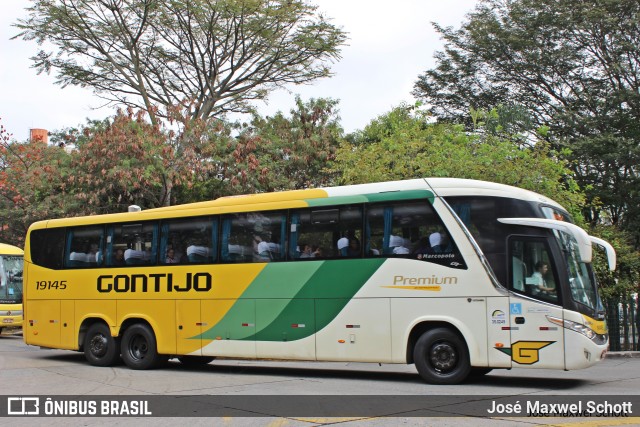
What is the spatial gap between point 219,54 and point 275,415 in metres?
24.6

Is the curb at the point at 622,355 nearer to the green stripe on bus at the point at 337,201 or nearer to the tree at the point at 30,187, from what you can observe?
the green stripe on bus at the point at 337,201

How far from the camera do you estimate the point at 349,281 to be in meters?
12.7

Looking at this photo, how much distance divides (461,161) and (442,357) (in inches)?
374

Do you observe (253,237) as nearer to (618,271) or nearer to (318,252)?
(318,252)

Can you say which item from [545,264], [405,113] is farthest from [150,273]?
[405,113]

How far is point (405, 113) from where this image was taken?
28.4 meters

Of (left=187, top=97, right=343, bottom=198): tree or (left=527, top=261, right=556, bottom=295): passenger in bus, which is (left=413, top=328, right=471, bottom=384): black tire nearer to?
(left=527, top=261, right=556, bottom=295): passenger in bus

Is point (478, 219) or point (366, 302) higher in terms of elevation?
point (478, 219)

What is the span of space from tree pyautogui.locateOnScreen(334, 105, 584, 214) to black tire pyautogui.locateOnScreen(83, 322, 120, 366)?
30.4 feet

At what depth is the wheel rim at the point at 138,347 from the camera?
1549cm

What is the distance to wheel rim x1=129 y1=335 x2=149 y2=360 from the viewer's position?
610 inches

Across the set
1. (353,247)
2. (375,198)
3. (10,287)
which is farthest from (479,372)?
(10,287)

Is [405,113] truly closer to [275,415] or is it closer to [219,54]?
[219,54]

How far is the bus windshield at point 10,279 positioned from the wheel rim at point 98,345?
1125cm
